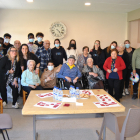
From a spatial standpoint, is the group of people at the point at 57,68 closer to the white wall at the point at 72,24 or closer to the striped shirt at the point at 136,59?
the striped shirt at the point at 136,59

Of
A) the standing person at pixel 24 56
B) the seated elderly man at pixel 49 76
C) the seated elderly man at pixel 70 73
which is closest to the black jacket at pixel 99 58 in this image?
the seated elderly man at pixel 70 73

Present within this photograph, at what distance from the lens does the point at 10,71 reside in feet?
12.3

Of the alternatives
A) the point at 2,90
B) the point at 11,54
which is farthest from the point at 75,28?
the point at 2,90

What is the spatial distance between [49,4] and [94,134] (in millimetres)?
4340

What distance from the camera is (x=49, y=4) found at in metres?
5.42

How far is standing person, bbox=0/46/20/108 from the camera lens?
3717 millimetres

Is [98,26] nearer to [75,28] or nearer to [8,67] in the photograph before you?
[75,28]

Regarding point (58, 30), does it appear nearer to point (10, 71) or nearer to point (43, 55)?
point (43, 55)

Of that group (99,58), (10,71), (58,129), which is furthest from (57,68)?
(58,129)

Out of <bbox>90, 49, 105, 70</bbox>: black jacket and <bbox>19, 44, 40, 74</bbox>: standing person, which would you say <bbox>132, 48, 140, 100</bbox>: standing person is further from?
<bbox>19, 44, 40, 74</bbox>: standing person

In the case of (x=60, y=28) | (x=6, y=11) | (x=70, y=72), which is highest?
(x=6, y=11)

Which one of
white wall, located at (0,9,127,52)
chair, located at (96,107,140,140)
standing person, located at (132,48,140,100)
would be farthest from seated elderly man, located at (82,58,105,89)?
white wall, located at (0,9,127,52)

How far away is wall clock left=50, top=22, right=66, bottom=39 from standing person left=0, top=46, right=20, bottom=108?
2864 millimetres

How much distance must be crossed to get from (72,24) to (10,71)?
359 cm
